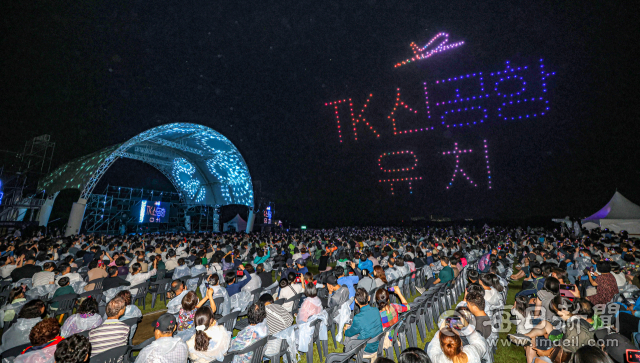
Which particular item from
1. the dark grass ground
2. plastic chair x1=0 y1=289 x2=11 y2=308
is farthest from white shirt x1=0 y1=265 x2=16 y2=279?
the dark grass ground

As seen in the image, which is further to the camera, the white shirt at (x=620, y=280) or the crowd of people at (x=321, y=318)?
the white shirt at (x=620, y=280)

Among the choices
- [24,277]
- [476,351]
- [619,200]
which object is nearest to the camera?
[476,351]

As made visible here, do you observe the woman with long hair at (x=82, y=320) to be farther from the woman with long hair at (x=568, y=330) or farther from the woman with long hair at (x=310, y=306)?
the woman with long hair at (x=568, y=330)

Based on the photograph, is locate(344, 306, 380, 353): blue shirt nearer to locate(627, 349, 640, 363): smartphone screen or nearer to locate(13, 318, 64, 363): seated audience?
locate(627, 349, 640, 363): smartphone screen

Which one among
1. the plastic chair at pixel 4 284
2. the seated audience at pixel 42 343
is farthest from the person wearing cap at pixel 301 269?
the plastic chair at pixel 4 284

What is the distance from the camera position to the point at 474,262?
33.9ft

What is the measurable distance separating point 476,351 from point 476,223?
3510 centimetres

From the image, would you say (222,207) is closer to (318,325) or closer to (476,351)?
(318,325)

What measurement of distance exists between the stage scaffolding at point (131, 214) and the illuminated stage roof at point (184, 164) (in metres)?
1.91

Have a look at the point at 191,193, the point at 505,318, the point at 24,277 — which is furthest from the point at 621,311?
the point at 191,193

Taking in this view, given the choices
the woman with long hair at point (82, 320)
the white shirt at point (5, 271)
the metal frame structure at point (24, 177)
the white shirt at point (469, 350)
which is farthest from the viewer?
the metal frame structure at point (24, 177)

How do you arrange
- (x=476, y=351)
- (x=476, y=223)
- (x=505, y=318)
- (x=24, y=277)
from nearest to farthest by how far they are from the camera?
1. (x=476, y=351)
2. (x=505, y=318)
3. (x=24, y=277)
4. (x=476, y=223)

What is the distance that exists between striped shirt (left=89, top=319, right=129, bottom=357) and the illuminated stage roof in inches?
924

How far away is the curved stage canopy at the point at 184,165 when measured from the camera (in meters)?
23.2
